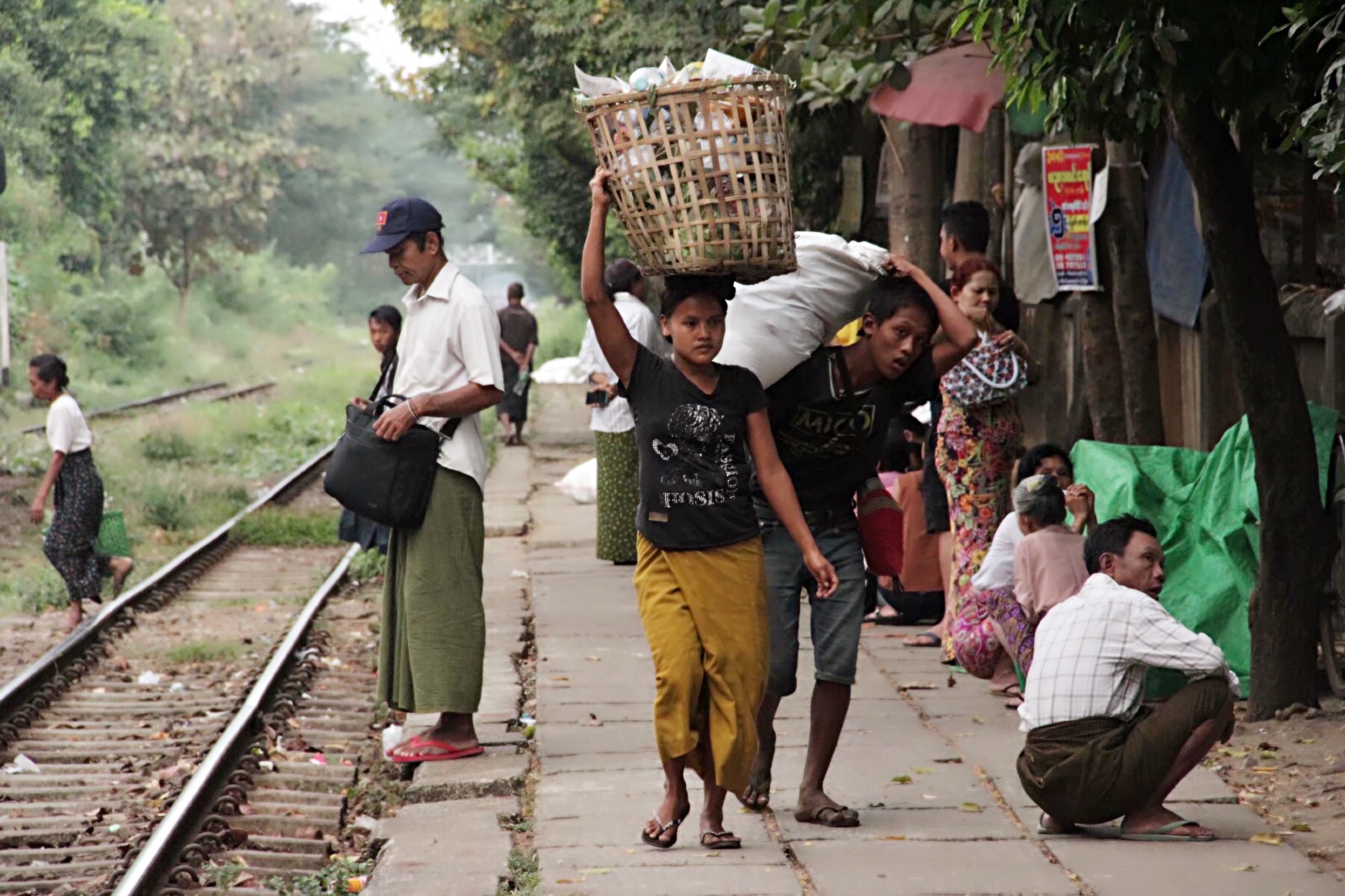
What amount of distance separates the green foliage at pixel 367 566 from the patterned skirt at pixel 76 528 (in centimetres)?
207

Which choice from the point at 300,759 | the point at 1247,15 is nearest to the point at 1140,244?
the point at 1247,15

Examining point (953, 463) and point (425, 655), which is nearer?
point (425, 655)

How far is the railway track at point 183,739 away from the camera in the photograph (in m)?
5.79

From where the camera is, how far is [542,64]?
18516mm

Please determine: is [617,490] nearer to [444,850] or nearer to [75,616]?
[75,616]

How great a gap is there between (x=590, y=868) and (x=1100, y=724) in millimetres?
1510

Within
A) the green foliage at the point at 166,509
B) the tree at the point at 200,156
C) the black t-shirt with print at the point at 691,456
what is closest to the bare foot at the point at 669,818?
the black t-shirt with print at the point at 691,456

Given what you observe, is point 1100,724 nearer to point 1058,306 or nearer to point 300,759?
point 300,759

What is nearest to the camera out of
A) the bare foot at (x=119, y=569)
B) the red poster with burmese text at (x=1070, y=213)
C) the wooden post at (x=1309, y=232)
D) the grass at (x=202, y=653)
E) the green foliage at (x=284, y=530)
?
the wooden post at (x=1309, y=232)

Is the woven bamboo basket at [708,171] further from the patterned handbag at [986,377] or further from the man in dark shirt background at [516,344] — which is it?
the man in dark shirt background at [516,344]

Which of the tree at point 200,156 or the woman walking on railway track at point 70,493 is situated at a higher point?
the tree at point 200,156

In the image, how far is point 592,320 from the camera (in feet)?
15.6

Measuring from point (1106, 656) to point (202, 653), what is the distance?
5730mm

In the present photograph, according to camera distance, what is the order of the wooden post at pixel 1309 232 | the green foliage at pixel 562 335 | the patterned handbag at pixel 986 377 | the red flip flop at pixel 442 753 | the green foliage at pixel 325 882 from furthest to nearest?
the green foliage at pixel 562 335 → the wooden post at pixel 1309 232 → the patterned handbag at pixel 986 377 → the red flip flop at pixel 442 753 → the green foliage at pixel 325 882
